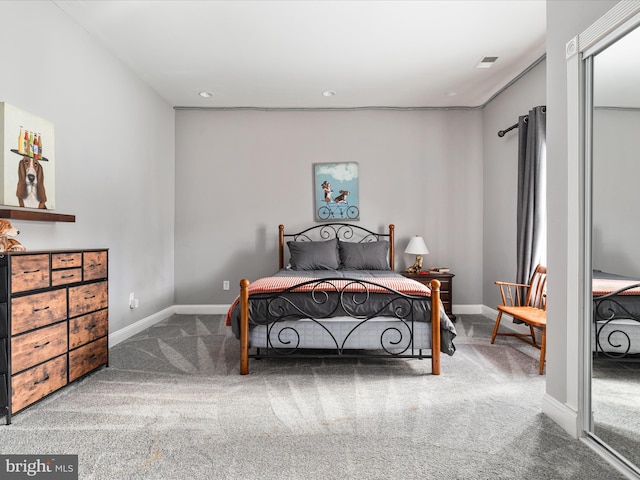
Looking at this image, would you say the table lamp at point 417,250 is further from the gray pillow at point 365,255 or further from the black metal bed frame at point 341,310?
the black metal bed frame at point 341,310

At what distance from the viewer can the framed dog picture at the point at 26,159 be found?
234 centimetres

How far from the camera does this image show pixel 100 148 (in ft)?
11.2

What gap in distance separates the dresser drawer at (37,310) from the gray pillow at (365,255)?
110 inches

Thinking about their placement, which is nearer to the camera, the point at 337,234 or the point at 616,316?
the point at 616,316

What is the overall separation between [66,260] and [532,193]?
12.5 feet

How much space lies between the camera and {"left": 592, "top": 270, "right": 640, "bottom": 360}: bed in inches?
64.0

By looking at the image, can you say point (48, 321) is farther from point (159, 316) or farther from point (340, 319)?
point (159, 316)

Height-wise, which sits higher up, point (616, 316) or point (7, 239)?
point (7, 239)

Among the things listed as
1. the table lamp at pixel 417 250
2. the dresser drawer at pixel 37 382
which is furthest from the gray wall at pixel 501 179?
the dresser drawer at pixel 37 382

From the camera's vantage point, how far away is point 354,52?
3568 millimetres

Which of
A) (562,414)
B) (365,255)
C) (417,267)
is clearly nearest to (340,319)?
(562,414)

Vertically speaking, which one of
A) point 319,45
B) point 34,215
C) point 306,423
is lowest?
point 306,423

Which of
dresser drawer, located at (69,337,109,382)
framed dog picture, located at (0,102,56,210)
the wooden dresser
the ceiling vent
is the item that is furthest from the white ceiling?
dresser drawer, located at (69,337,109,382)

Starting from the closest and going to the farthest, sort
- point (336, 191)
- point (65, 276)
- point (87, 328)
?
point (65, 276) < point (87, 328) < point (336, 191)
